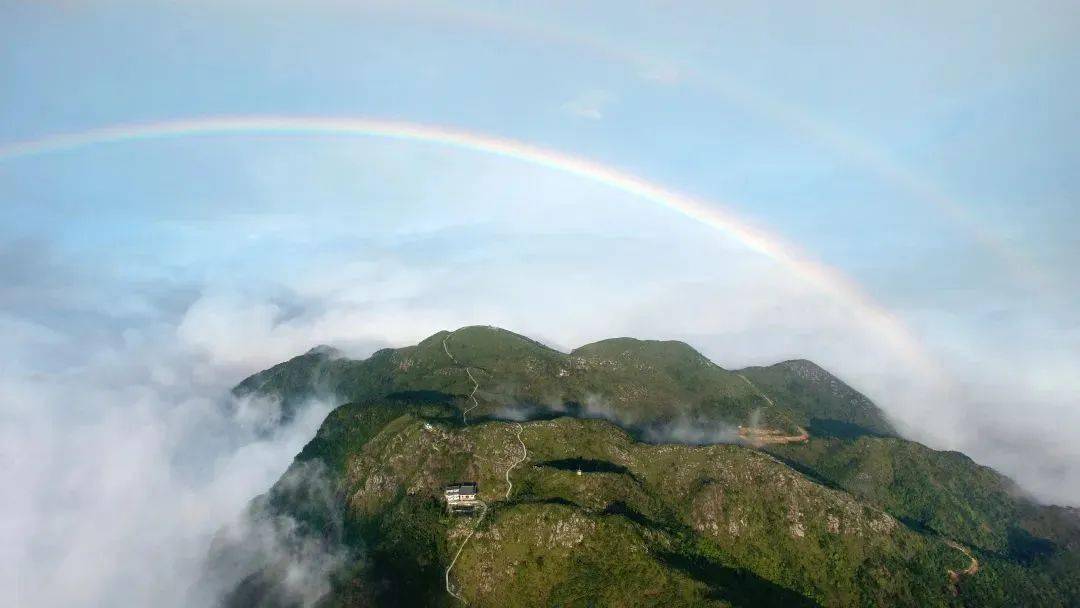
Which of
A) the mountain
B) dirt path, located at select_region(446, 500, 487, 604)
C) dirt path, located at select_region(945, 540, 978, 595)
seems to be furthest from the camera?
dirt path, located at select_region(945, 540, 978, 595)

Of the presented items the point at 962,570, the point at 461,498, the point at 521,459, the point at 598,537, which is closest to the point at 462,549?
the point at 461,498

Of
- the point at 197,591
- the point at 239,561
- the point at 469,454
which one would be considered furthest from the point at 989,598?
the point at 197,591

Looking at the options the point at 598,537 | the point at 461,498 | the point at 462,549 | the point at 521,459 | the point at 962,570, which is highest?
the point at 521,459

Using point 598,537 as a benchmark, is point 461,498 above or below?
below

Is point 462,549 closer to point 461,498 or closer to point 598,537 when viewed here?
point 461,498

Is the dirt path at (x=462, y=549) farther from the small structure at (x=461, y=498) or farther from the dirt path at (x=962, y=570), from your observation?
the dirt path at (x=962, y=570)

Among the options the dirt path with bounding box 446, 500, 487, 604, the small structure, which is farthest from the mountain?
the small structure

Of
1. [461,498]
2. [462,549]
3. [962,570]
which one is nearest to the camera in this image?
[462,549]

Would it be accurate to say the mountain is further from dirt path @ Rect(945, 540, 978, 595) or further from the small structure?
the small structure
